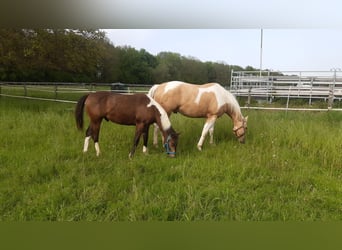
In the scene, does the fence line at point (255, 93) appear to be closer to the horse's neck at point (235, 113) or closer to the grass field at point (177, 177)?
the horse's neck at point (235, 113)

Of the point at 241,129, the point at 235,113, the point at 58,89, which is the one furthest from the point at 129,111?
the point at 58,89

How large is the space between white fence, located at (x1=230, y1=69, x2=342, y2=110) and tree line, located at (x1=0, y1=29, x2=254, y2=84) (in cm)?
124

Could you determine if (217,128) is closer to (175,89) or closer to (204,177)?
(175,89)

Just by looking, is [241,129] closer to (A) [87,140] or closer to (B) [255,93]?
(A) [87,140]

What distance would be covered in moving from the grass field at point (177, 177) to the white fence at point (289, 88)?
1.68 meters

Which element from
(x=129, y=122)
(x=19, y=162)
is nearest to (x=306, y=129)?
(x=129, y=122)

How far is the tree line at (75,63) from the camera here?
4.00 metres

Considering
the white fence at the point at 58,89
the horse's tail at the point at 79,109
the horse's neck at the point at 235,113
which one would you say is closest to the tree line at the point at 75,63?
the white fence at the point at 58,89

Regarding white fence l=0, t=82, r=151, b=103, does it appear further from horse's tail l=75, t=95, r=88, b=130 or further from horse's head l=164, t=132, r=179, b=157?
horse's head l=164, t=132, r=179, b=157

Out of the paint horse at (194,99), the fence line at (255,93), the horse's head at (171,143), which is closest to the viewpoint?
the horse's head at (171,143)

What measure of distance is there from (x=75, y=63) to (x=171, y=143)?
4496 millimetres

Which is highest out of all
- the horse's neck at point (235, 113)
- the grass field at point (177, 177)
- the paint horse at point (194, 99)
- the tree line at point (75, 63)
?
the tree line at point (75, 63)

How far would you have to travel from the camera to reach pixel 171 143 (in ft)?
11.0

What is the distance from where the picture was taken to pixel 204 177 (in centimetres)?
287
